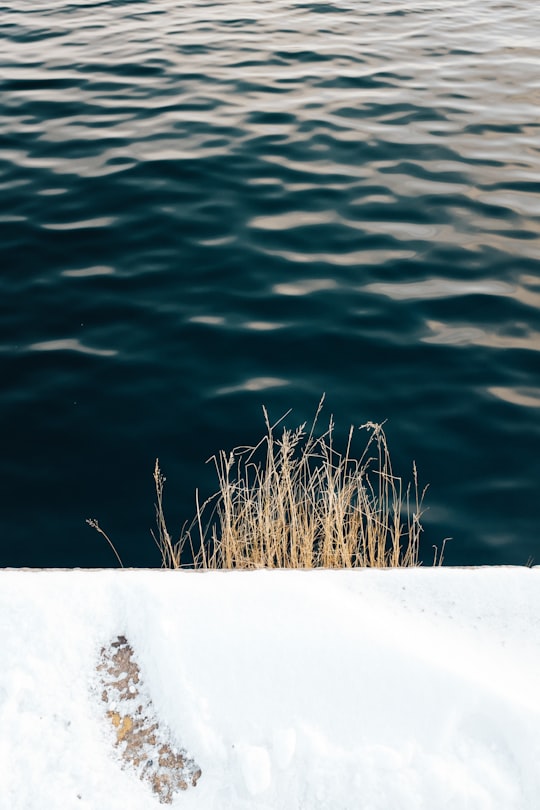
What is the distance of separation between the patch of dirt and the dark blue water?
2.01 meters

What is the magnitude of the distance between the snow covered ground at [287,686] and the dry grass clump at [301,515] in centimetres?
91

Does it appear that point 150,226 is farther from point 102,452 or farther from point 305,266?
point 102,452

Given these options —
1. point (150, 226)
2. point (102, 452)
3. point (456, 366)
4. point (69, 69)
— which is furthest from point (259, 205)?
point (69, 69)

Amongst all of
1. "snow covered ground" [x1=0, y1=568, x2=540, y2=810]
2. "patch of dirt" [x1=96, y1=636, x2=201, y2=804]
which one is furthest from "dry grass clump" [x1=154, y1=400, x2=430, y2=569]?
"patch of dirt" [x1=96, y1=636, x2=201, y2=804]

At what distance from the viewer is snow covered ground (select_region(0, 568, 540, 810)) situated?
2.75m

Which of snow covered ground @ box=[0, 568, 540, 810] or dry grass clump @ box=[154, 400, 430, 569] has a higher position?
snow covered ground @ box=[0, 568, 540, 810]

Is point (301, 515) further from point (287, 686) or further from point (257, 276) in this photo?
point (257, 276)

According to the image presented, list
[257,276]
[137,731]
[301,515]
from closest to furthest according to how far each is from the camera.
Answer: [137,731], [301,515], [257,276]

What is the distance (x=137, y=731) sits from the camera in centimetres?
299

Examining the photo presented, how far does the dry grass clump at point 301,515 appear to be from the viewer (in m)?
4.63

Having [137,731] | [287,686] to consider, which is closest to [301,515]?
[287,686]

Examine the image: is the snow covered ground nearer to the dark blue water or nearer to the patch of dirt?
the patch of dirt

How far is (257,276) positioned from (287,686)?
5159mm

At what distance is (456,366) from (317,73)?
7203mm
